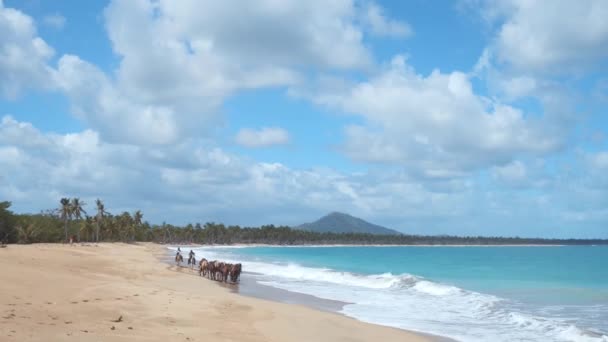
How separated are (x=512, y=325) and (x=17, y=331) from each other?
15495 millimetres

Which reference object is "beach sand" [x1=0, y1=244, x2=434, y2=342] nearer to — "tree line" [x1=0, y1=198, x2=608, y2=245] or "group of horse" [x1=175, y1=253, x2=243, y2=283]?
"group of horse" [x1=175, y1=253, x2=243, y2=283]

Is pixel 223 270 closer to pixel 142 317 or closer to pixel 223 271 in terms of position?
pixel 223 271

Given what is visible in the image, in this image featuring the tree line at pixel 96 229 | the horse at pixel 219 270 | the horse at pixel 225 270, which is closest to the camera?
the horse at pixel 225 270

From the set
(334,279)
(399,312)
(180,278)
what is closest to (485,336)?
(399,312)

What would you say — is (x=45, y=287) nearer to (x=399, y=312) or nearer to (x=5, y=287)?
(x=5, y=287)

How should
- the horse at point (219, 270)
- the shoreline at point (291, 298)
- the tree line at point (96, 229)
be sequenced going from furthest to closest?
the tree line at point (96, 229) < the horse at point (219, 270) < the shoreline at point (291, 298)

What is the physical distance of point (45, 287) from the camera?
58.0 ft

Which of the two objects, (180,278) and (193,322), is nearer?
(193,322)

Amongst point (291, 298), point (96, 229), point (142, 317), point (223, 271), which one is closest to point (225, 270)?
point (223, 271)

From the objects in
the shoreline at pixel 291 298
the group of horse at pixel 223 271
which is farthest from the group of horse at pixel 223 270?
the shoreline at pixel 291 298

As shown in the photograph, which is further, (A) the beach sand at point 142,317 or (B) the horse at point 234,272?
(B) the horse at point 234,272

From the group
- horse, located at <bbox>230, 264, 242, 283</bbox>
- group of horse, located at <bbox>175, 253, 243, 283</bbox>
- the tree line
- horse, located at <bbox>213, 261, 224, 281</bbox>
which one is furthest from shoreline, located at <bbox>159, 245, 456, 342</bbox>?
the tree line

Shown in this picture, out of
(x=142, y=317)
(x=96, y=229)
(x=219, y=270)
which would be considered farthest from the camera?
(x=96, y=229)

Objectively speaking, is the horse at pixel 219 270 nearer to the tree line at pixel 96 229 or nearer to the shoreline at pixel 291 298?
the shoreline at pixel 291 298
